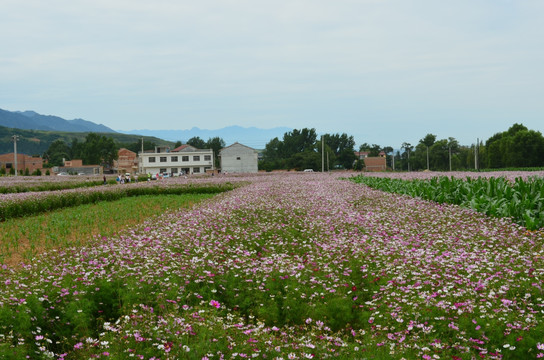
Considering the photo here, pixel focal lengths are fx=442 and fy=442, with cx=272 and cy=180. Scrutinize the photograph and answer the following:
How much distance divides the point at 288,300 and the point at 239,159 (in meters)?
112

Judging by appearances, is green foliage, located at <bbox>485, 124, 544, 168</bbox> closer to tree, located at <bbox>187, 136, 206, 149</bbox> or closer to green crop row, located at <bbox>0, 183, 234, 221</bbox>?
green crop row, located at <bbox>0, 183, 234, 221</bbox>

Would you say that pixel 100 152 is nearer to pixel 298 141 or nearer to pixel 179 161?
pixel 179 161

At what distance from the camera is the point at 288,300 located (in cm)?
651

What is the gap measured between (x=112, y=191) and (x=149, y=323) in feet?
94.1

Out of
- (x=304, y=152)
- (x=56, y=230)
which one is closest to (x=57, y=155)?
(x=304, y=152)

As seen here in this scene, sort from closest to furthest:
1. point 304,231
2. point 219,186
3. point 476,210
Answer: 1. point 304,231
2. point 476,210
3. point 219,186

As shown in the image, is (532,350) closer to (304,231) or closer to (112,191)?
(304,231)

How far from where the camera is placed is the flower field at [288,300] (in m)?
4.80

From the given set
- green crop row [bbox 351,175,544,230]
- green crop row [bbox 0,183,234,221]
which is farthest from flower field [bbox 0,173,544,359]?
green crop row [bbox 0,183,234,221]

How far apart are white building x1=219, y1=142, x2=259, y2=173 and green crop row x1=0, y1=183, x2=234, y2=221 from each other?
3115 inches

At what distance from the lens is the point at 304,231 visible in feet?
37.9

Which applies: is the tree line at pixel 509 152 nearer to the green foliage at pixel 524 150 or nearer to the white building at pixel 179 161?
the green foliage at pixel 524 150

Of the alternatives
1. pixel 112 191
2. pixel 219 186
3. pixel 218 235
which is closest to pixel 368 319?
pixel 218 235

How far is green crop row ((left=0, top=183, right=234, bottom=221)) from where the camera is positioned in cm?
2297
